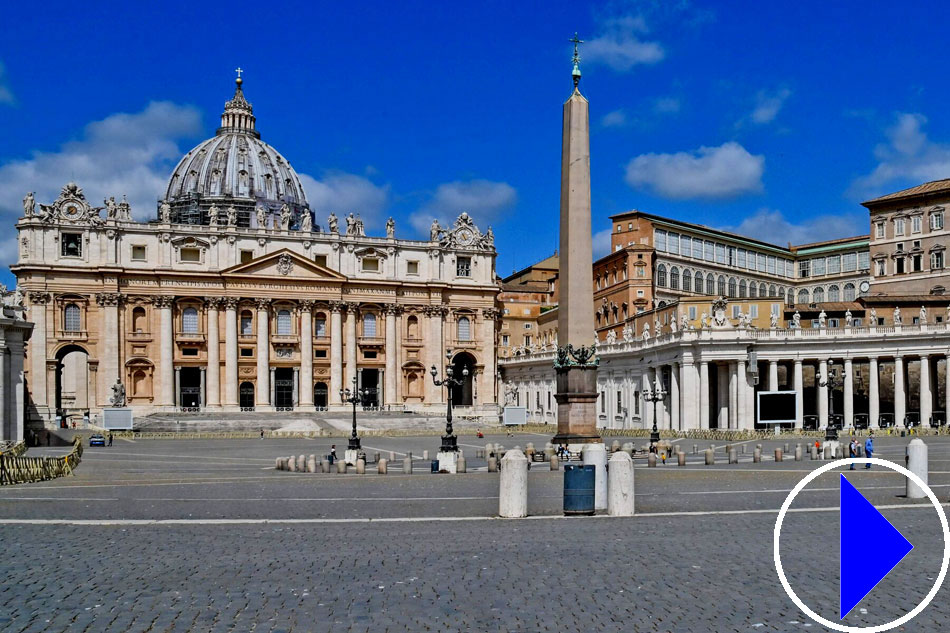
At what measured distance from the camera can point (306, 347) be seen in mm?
94500

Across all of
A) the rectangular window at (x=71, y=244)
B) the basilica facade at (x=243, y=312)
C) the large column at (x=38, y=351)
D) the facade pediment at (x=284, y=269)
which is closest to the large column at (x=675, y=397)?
the basilica facade at (x=243, y=312)

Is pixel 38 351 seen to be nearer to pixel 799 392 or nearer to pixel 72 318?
pixel 72 318

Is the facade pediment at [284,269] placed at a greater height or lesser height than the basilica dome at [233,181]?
lesser

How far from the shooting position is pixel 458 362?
100938 millimetres

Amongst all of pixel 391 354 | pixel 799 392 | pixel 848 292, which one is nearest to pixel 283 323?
pixel 391 354

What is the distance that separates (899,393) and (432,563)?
56230 mm

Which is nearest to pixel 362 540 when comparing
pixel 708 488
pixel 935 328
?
pixel 708 488

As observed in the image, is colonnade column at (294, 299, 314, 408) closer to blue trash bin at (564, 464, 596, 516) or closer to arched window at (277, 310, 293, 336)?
arched window at (277, 310, 293, 336)

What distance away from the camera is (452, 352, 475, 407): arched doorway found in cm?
10044

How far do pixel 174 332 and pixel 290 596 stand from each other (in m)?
84.5

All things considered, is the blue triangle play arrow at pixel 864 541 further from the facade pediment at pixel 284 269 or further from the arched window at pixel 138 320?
the arched window at pixel 138 320

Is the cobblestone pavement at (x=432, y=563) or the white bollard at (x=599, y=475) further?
the white bollard at (x=599, y=475)

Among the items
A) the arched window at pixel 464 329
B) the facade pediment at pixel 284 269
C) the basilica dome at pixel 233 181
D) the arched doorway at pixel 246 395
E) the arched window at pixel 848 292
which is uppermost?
the basilica dome at pixel 233 181

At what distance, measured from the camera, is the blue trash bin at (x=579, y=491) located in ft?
56.5
